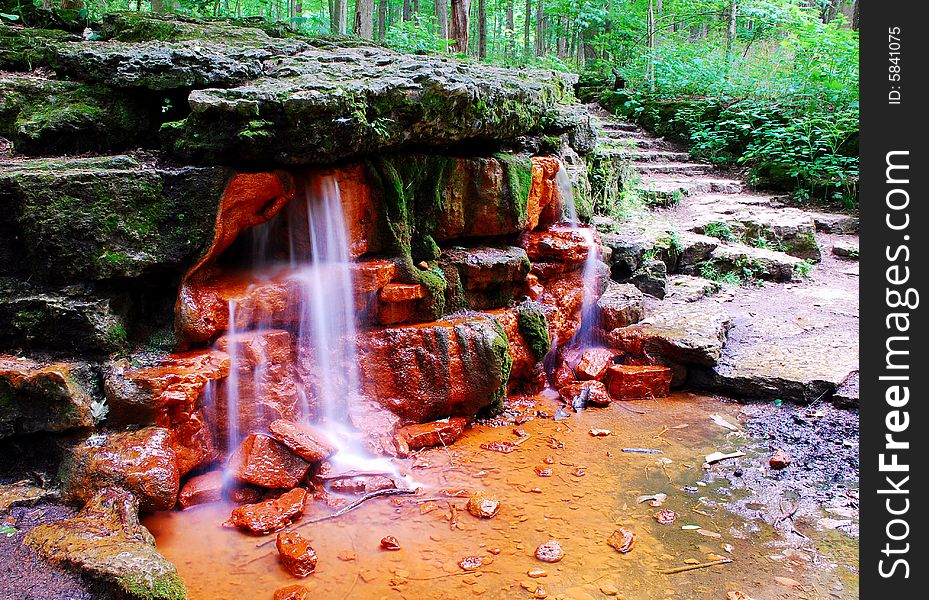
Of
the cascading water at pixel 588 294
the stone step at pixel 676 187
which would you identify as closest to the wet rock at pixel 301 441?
the cascading water at pixel 588 294

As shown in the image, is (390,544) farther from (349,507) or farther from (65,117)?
(65,117)

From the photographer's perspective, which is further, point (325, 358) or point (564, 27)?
point (564, 27)

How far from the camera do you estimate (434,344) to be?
5055mm

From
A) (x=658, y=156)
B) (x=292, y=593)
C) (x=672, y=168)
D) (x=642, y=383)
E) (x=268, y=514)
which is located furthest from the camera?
(x=658, y=156)

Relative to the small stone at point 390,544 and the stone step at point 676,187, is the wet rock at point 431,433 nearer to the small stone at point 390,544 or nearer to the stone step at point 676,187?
the small stone at point 390,544

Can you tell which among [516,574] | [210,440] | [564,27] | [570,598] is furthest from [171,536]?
[564,27]

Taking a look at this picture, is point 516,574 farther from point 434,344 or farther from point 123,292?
point 123,292

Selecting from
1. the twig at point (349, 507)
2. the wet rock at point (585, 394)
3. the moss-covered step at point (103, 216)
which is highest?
the moss-covered step at point (103, 216)

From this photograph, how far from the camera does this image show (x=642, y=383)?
586cm

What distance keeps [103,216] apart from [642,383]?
15.0 ft

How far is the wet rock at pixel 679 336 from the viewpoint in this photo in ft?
19.0

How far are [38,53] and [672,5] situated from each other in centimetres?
1916

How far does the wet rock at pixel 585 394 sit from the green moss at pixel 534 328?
1.30ft

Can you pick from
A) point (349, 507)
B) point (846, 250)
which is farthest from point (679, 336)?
point (846, 250)
